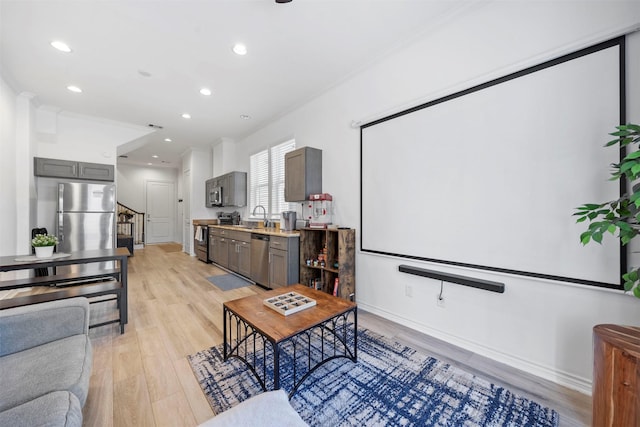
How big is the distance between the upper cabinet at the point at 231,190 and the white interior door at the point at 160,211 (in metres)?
4.50

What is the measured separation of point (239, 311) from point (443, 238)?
190 centimetres

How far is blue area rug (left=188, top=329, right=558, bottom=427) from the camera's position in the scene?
145 cm

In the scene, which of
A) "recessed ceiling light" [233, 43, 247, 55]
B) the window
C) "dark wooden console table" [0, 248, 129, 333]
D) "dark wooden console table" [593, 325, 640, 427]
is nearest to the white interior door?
the window

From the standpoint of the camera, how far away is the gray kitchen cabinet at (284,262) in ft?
11.1

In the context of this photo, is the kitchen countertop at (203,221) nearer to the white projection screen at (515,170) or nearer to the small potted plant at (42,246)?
the small potted plant at (42,246)

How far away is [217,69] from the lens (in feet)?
10.2

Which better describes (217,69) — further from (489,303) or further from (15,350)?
(489,303)

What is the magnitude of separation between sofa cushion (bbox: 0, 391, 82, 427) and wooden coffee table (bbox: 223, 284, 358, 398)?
82 centimetres

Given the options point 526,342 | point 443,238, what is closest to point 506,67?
point 443,238

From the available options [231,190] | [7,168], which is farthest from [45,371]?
[231,190]

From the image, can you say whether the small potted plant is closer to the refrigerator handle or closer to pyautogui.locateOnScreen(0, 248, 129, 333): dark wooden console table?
pyautogui.locateOnScreen(0, 248, 129, 333): dark wooden console table

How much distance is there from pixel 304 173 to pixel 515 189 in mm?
2417

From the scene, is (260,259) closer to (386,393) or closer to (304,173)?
(304,173)

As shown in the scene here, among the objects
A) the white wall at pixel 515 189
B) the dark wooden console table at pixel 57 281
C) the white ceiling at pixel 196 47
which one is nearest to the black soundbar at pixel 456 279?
the white wall at pixel 515 189
